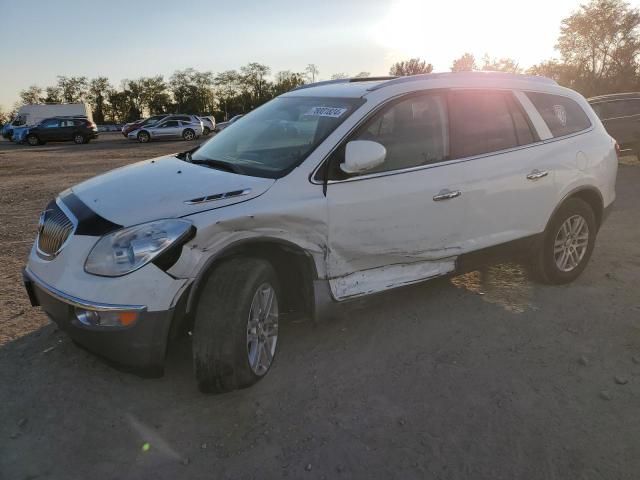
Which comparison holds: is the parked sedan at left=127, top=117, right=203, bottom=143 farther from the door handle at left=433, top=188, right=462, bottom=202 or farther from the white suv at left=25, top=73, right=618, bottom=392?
the door handle at left=433, top=188, right=462, bottom=202

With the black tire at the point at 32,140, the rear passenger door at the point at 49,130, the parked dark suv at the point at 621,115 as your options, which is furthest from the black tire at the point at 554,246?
the black tire at the point at 32,140

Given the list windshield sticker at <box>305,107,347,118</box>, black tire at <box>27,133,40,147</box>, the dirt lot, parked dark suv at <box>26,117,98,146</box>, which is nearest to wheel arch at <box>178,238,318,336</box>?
the dirt lot

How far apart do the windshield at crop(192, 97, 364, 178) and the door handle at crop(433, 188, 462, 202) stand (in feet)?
2.66

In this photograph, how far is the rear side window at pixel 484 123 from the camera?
12.1 ft

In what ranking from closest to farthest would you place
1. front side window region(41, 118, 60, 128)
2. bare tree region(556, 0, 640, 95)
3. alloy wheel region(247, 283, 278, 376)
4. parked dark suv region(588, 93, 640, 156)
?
alloy wheel region(247, 283, 278, 376), parked dark suv region(588, 93, 640, 156), front side window region(41, 118, 60, 128), bare tree region(556, 0, 640, 95)

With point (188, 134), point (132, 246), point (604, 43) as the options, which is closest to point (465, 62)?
point (604, 43)

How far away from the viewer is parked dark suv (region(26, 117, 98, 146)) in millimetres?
31922

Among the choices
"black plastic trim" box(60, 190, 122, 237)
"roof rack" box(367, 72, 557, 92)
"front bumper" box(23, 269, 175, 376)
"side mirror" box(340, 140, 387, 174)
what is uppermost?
"roof rack" box(367, 72, 557, 92)

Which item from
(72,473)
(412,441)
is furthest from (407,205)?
(72,473)

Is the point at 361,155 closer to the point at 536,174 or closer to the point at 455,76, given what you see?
the point at 455,76

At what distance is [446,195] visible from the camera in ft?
11.5

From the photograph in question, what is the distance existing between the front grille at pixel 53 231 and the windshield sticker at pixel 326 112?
1723mm

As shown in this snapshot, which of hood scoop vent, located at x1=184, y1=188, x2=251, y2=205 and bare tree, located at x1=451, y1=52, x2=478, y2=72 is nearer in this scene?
hood scoop vent, located at x1=184, y1=188, x2=251, y2=205

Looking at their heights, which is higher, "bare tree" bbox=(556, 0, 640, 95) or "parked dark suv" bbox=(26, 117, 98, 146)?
"bare tree" bbox=(556, 0, 640, 95)
